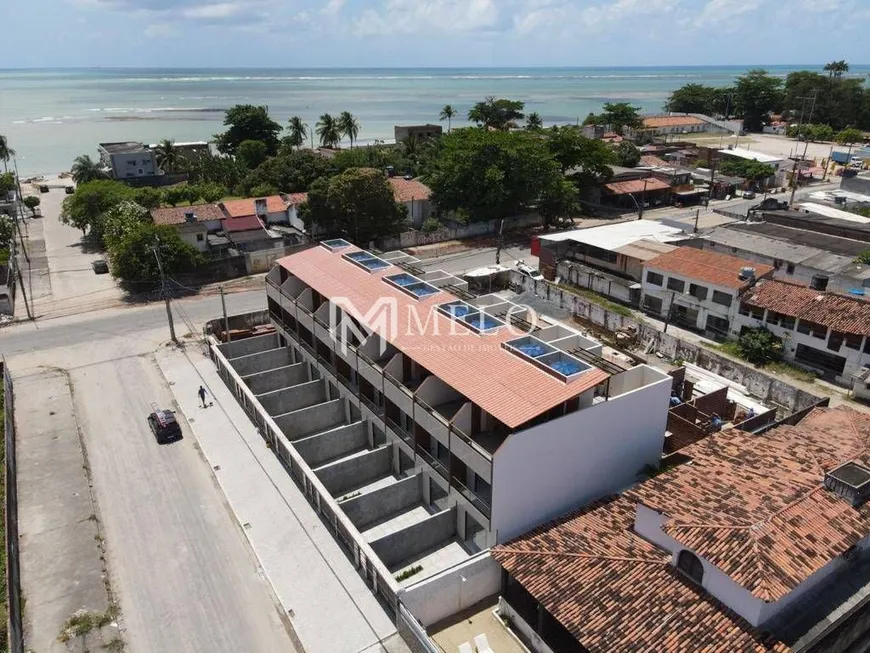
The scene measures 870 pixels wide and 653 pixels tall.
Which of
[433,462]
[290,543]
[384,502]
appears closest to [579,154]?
[433,462]

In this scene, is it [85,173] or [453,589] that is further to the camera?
[85,173]

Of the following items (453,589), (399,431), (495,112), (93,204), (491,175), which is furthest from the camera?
(495,112)

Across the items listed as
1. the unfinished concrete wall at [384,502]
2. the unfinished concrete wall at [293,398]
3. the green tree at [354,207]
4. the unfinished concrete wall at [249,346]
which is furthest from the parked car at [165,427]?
the green tree at [354,207]

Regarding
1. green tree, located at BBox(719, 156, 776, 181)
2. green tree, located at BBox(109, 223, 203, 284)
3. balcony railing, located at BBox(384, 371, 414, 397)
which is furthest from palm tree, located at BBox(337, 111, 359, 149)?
balcony railing, located at BBox(384, 371, 414, 397)

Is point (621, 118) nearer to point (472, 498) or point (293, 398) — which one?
point (293, 398)

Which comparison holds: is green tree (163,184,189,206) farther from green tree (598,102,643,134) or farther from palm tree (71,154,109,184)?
green tree (598,102,643,134)

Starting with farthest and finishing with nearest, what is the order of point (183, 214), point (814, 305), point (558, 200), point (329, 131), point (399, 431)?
1. point (329, 131)
2. point (558, 200)
3. point (183, 214)
4. point (814, 305)
5. point (399, 431)
